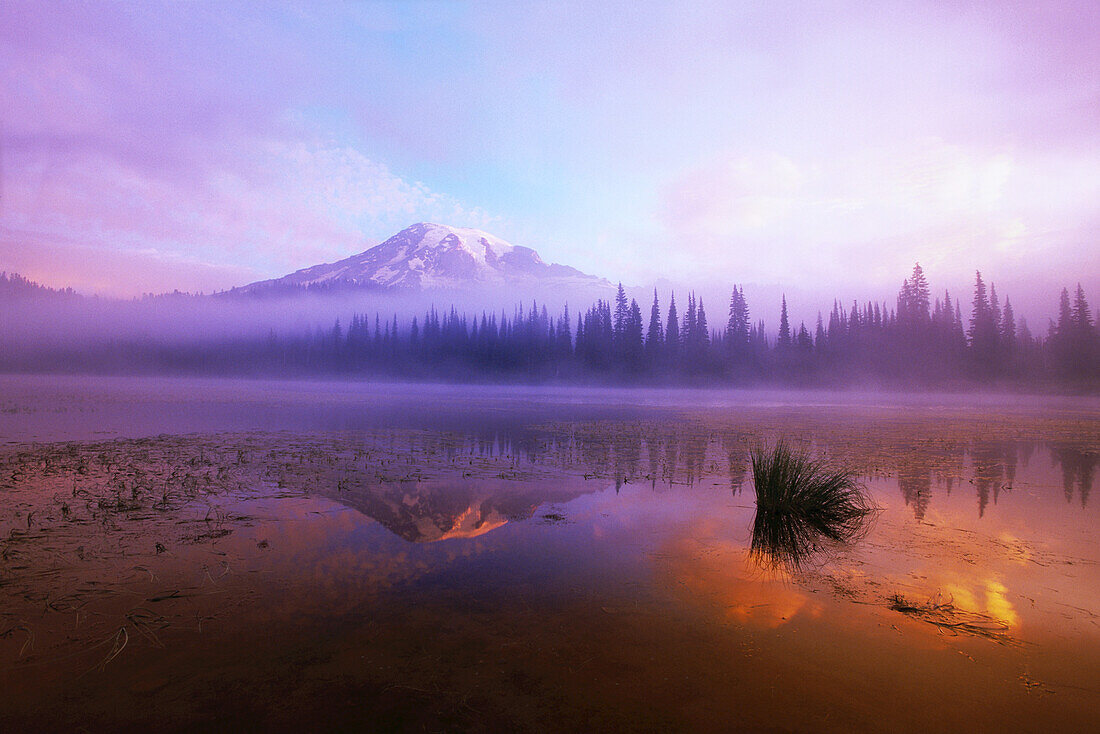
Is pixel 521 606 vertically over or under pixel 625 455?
under

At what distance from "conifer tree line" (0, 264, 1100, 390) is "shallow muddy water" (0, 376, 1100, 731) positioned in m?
106

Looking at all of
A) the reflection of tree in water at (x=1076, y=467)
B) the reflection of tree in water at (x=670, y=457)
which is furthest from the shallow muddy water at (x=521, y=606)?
the reflection of tree in water at (x=670, y=457)

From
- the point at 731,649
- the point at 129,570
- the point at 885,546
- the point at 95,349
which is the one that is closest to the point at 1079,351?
the point at 885,546

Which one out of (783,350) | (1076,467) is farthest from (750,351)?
(1076,467)

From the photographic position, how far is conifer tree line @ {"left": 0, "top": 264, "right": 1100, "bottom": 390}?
96.9 metres

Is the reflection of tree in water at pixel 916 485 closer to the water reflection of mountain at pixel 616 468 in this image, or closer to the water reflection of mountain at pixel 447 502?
the water reflection of mountain at pixel 616 468

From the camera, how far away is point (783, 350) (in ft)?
390

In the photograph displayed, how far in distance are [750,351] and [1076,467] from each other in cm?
10625

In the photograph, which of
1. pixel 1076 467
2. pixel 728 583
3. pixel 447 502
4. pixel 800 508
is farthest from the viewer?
pixel 1076 467

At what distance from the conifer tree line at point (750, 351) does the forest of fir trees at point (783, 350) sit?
256 mm

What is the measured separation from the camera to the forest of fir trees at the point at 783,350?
317 feet

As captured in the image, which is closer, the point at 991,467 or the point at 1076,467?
the point at 1076,467

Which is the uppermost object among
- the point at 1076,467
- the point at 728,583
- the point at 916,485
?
the point at 1076,467

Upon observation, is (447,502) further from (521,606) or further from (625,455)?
(625,455)
